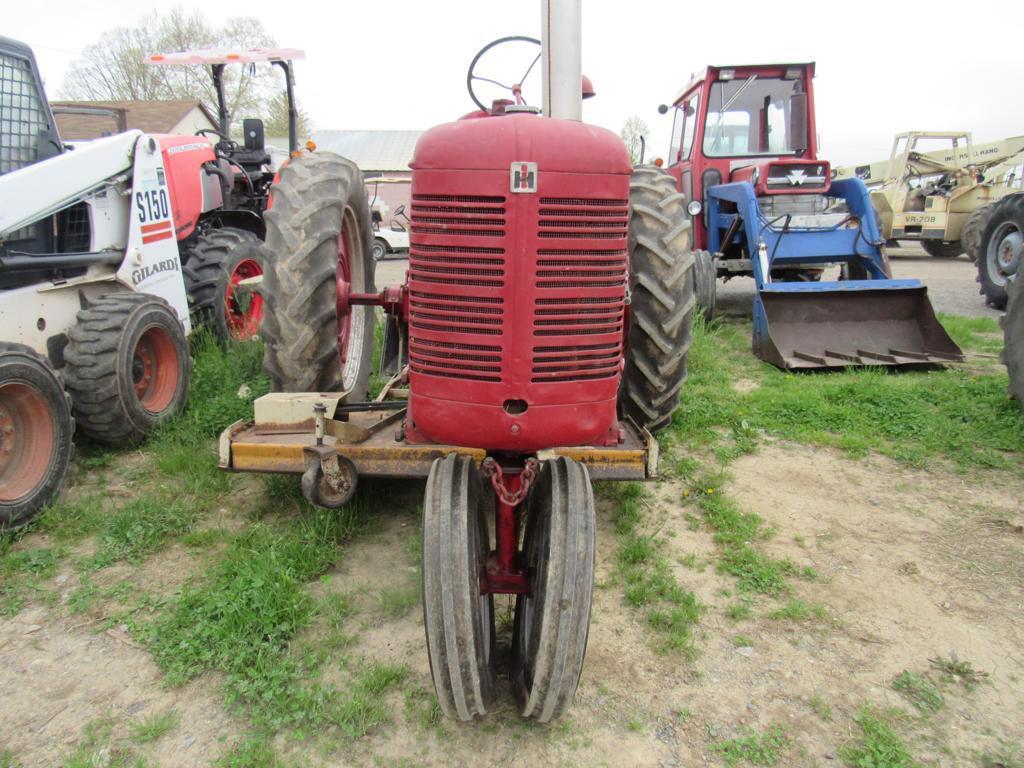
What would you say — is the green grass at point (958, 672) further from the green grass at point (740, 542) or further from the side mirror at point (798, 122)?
the side mirror at point (798, 122)

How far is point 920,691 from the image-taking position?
2.33 metres

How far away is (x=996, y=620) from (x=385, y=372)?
292 cm

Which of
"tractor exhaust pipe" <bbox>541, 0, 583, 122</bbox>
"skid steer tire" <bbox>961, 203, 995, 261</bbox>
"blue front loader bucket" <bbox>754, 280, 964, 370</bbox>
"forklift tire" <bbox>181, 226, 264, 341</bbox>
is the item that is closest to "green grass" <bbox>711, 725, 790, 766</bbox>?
"tractor exhaust pipe" <bbox>541, 0, 583, 122</bbox>

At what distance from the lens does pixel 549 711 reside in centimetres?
204

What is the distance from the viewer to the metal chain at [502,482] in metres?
2.20

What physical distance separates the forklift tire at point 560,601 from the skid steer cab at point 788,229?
401 cm

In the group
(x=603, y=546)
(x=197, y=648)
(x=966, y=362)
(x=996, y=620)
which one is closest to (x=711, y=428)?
(x=603, y=546)

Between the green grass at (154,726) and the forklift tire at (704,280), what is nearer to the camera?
the green grass at (154,726)

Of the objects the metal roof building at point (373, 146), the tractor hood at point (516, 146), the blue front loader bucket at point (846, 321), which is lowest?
the blue front loader bucket at point (846, 321)

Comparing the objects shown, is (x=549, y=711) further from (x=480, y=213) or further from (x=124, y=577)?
(x=124, y=577)

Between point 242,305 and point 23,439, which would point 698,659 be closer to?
point 23,439

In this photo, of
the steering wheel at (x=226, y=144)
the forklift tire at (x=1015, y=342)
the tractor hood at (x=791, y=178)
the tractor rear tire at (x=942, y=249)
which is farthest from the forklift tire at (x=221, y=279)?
the tractor rear tire at (x=942, y=249)

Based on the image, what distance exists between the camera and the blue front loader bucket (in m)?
5.76

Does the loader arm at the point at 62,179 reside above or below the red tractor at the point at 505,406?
above
